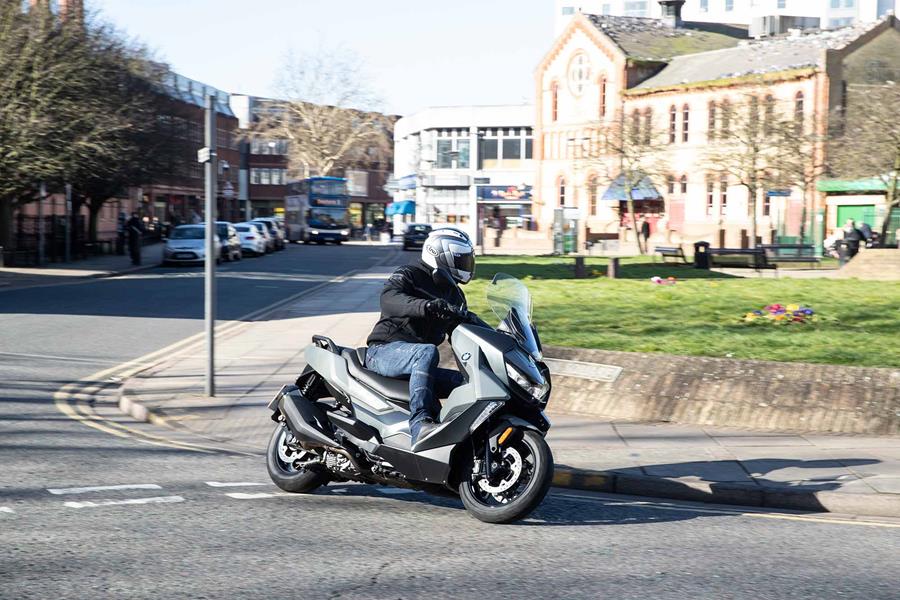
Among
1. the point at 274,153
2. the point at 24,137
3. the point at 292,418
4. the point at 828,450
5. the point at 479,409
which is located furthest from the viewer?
the point at 274,153

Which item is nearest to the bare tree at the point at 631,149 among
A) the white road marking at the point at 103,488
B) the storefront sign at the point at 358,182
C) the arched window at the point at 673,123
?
the arched window at the point at 673,123

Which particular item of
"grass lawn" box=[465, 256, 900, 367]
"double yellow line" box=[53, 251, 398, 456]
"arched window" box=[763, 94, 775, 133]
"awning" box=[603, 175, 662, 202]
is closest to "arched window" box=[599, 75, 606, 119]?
"awning" box=[603, 175, 662, 202]

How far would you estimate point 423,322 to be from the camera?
7.24 meters

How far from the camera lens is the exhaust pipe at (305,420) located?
7320mm

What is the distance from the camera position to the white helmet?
717 centimetres

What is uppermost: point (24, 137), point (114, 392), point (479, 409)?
point (24, 137)

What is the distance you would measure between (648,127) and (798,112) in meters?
8.71

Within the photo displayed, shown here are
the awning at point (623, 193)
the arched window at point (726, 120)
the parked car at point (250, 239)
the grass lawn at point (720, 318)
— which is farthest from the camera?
the awning at point (623, 193)

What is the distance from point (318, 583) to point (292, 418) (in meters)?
2.16

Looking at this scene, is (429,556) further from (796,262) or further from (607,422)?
(796,262)

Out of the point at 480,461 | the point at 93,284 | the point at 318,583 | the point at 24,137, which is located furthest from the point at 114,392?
the point at 24,137

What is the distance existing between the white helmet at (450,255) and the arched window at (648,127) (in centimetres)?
5043

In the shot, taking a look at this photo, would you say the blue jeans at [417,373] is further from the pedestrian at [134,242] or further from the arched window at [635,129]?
the arched window at [635,129]

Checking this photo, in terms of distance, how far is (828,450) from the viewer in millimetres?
9250
